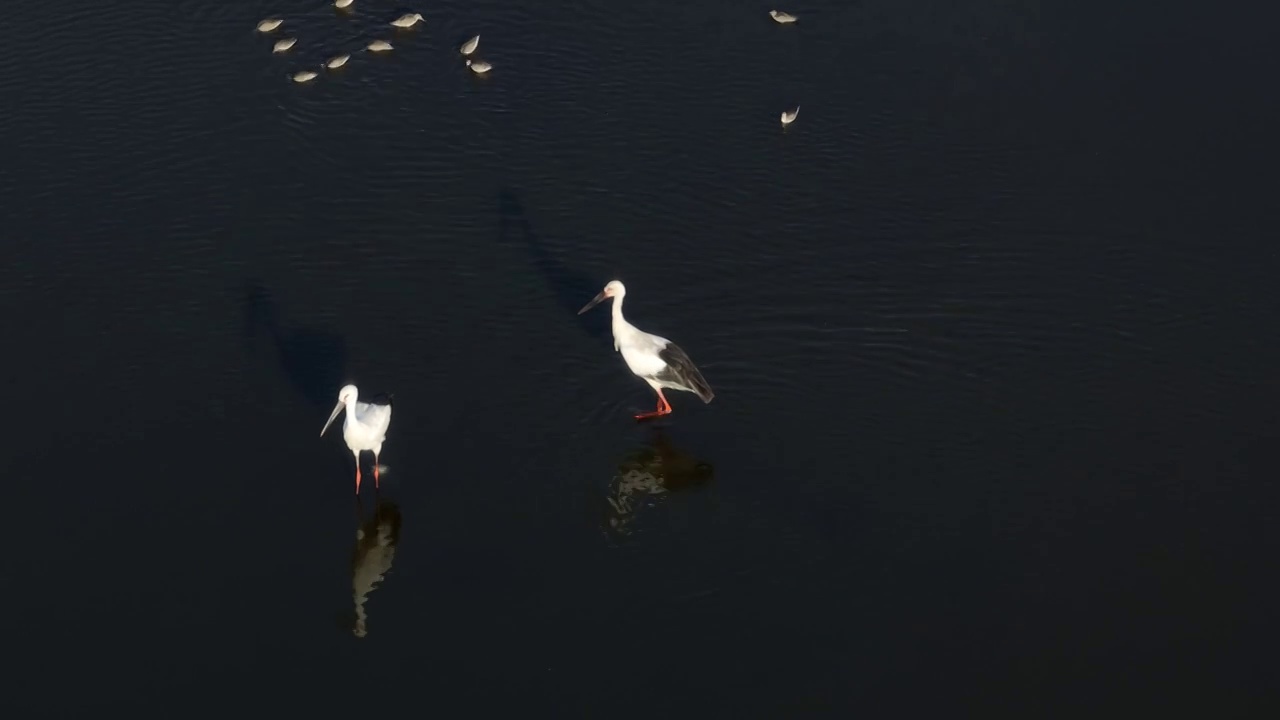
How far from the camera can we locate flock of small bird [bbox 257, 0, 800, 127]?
3372 cm

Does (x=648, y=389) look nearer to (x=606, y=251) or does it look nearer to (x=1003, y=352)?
(x=606, y=251)

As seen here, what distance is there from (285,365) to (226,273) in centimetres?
305

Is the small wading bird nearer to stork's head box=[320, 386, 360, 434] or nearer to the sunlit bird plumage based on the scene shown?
stork's head box=[320, 386, 360, 434]

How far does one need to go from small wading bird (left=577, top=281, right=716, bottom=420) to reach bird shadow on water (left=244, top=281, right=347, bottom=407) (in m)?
4.67

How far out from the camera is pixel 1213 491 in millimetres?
24234

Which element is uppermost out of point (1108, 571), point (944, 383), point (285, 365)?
point (285, 365)

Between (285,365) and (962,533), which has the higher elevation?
(285,365)

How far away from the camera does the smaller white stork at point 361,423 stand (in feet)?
76.4

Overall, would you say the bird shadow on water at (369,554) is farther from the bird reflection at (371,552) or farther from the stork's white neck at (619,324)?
the stork's white neck at (619,324)

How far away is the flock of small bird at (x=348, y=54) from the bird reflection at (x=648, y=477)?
40.1 ft

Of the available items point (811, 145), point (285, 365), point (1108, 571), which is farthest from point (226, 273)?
point (1108, 571)

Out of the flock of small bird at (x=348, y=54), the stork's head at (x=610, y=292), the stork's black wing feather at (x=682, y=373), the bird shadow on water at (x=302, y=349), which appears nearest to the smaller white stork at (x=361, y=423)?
the bird shadow on water at (x=302, y=349)

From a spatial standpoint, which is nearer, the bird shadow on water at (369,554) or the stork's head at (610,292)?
the bird shadow on water at (369,554)

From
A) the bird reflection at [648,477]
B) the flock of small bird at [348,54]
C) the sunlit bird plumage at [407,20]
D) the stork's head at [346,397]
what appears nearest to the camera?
the stork's head at [346,397]
